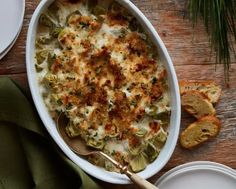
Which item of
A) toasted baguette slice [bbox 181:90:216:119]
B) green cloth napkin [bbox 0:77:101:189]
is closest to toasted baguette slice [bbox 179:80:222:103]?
toasted baguette slice [bbox 181:90:216:119]

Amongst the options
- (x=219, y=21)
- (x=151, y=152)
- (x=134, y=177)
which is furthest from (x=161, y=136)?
(x=219, y=21)

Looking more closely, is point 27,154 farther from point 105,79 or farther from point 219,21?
point 219,21

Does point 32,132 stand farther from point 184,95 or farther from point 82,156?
point 184,95

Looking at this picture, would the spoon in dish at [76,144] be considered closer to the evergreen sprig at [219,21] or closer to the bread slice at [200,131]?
the bread slice at [200,131]

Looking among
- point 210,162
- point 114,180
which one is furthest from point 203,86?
point 114,180

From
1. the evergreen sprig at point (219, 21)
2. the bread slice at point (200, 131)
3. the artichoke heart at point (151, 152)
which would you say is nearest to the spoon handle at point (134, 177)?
the artichoke heart at point (151, 152)

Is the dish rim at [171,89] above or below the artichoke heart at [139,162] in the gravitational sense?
above

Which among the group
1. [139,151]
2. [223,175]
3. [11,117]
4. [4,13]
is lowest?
[223,175]
